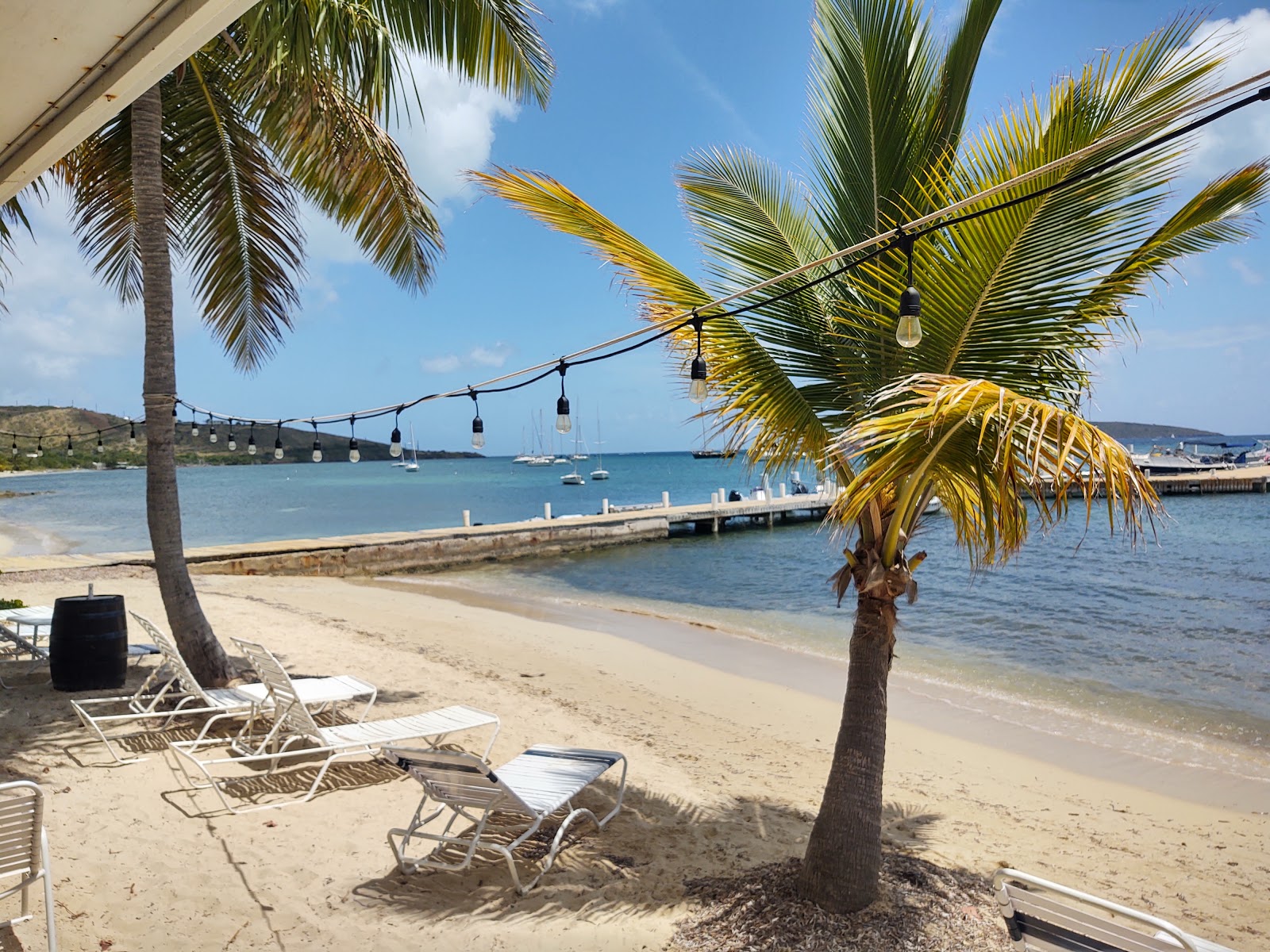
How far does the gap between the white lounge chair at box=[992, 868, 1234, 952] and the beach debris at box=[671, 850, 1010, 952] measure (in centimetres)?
72

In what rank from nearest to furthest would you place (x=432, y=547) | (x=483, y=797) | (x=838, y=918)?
(x=838, y=918), (x=483, y=797), (x=432, y=547)

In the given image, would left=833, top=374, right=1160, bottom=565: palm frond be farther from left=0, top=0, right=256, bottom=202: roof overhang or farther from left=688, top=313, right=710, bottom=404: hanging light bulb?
left=0, top=0, right=256, bottom=202: roof overhang

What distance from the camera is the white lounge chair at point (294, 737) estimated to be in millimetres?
4961

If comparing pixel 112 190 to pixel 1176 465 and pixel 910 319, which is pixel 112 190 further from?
pixel 1176 465

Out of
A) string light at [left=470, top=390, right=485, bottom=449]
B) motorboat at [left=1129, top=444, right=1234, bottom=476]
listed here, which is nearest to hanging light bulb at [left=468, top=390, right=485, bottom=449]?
string light at [left=470, top=390, right=485, bottom=449]

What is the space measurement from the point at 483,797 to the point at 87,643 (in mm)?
4621

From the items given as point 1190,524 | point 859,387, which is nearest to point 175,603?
point 859,387

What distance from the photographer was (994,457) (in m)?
3.13

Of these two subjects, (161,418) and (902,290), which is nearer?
(902,290)

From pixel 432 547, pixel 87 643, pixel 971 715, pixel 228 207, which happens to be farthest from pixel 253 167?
pixel 432 547

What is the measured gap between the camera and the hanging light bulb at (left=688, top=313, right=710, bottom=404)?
13.9 feet

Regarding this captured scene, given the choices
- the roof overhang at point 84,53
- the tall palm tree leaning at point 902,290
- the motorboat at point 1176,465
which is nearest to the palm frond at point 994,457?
the tall palm tree leaning at point 902,290

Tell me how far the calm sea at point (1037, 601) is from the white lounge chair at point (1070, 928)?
1.33 metres

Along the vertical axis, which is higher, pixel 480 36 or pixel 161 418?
pixel 480 36
